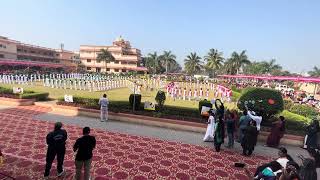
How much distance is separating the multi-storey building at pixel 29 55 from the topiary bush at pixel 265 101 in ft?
154

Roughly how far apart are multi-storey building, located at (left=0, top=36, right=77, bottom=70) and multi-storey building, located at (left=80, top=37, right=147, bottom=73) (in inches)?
195

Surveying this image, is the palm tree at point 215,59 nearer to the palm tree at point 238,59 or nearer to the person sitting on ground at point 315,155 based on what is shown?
the palm tree at point 238,59

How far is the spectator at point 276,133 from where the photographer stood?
9.53m

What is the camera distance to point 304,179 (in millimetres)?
4898

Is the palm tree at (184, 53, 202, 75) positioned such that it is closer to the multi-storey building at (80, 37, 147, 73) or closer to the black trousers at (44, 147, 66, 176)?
the multi-storey building at (80, 37, 147, 73)

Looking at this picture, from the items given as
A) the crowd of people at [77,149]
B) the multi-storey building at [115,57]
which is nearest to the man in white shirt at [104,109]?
the crowd of people at [77,149]

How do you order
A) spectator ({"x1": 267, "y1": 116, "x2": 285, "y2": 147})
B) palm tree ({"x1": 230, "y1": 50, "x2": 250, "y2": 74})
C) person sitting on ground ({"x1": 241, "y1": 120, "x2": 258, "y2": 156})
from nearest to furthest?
person sitting on ground ({"x1": 241, "y1": 120, "x2": 258, "y2": 156})
spectator ({"x1": 267, "y1": 116, "x2": 285, "y2": 147})
palm tree ({"x1": 230, "y1": 50, "x2": 250, "y2": 74})

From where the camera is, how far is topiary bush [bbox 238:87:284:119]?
11.5 metres

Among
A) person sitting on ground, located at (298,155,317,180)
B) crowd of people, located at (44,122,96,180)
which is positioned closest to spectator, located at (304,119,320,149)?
person sitting on ground, located at (298,155,317,180)

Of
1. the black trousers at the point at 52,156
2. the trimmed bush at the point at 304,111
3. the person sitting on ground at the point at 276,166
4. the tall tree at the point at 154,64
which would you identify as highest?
the tall tree at the point at 154,64

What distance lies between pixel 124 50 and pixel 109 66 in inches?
283

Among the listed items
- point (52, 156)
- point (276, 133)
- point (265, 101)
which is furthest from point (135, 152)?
point (265, 101)

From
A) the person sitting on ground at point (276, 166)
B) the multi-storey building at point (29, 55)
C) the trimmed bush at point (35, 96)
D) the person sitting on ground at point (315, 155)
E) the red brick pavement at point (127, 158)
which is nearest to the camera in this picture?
the person sitting on ground at point (276, 166)

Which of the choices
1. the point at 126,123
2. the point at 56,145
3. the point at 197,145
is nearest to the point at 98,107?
the point at 126,123
